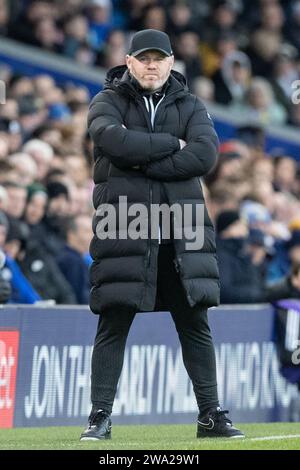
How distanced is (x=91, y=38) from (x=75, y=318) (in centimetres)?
798

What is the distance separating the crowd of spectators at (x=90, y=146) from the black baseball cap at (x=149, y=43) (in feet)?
9.11

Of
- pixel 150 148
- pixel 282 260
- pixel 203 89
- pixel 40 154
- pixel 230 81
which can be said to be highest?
pixel 230 81

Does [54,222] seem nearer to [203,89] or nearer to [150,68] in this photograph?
[150,68]

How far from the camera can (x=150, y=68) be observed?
8367 millimetres

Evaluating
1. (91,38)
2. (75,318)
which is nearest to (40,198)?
(75,318)

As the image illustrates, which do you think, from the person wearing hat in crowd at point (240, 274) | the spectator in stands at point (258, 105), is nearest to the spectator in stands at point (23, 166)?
the person wearing hat in crowd at point (240, 274)

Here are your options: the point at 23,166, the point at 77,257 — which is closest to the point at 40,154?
the point at 23,166

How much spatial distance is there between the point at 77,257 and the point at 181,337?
3.72 metres

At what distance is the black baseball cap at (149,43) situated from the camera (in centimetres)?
830

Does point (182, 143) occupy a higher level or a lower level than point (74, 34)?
lower

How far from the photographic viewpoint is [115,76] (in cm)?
866

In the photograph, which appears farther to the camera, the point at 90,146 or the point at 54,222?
the point at 90,146
